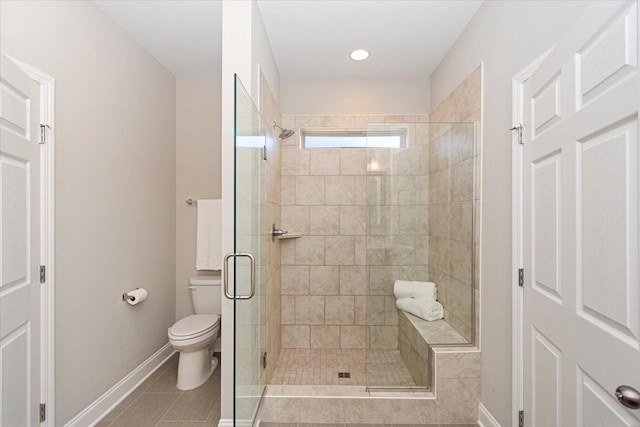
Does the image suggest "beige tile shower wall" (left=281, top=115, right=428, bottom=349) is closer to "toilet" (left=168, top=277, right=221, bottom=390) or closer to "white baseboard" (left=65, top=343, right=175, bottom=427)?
"toilet" (left=168, top=277, right=221, bottom=390)

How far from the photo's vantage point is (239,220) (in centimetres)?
132

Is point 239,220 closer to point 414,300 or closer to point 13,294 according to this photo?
point 13,294

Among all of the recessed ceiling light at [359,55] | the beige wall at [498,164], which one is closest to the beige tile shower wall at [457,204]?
the beige wall at [498,164]

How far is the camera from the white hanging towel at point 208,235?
9.50 ft

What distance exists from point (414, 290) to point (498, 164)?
43.5 inches

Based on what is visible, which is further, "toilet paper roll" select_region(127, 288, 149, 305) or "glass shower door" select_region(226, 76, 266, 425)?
"toilet paper roll" select_region(127, 288, 149, 305)

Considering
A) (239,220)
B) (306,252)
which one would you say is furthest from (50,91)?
(306,252)

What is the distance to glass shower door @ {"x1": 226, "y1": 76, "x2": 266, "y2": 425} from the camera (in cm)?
130

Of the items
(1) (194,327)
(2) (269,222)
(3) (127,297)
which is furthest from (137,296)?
(2) (269,222)

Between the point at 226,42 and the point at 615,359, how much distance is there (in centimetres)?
217

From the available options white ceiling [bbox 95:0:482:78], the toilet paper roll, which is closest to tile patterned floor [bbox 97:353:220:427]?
the toilet paper roll

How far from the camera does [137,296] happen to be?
2.33m

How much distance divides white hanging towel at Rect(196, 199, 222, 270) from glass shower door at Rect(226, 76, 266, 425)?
1.13m

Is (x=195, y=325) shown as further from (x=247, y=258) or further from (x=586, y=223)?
(x=586, y=223)
